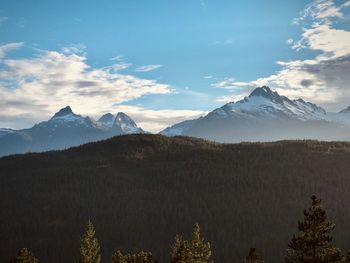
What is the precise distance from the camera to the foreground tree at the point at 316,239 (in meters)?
39.3

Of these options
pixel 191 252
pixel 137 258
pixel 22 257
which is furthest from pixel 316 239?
pixel 22 257

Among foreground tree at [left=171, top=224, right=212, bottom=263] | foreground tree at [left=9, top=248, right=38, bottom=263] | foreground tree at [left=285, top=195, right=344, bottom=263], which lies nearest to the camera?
foreground tree at [left=171, top=224, right=212, bottom=263]

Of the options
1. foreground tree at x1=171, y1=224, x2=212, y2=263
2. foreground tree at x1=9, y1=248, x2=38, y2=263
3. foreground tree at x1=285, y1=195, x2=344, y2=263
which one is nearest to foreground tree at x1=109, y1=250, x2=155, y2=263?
foreground tree at x1=171, y1=224, x2=212, y2=263

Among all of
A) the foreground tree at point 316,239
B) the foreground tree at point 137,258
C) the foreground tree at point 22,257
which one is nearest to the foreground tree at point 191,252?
the foreground tree at point 137,258

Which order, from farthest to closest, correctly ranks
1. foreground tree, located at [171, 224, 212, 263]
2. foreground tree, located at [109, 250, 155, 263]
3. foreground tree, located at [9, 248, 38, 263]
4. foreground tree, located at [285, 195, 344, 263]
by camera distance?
foreground tree, located at [9, 248, 38, 263] → foreground tree, located at [109, 250, 155, 263] → foreground tree, located at [285, 195, 344, 263] → foreground tree, located at [171, 224, 212, 263]

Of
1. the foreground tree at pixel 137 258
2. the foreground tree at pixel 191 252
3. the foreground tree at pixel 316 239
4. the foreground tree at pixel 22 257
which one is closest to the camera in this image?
the foreground tree at pixel 191 252

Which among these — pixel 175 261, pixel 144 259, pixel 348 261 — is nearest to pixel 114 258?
pixel 144 259

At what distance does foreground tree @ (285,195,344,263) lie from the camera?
129ft

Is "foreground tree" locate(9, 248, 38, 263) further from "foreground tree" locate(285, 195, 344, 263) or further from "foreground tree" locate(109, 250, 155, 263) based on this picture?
"foreground tree" locate(285, 195, 344, 263)

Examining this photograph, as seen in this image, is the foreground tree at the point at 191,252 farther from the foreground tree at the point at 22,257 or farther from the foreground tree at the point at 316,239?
the foreground tree at the point at 22,257

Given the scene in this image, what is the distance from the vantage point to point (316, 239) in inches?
1554

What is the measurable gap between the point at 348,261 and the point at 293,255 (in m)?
8.51

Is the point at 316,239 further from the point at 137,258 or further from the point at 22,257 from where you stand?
the point at 22,257

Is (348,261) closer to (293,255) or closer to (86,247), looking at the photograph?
(293,255)
